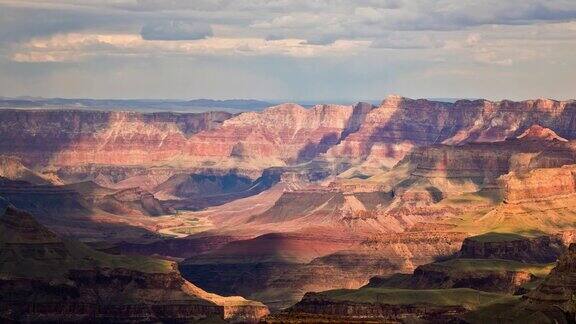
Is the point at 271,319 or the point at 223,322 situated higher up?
the point at 271,319

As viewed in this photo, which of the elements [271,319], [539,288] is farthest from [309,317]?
[539,288]

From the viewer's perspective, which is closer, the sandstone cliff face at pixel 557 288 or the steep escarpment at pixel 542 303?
the steep escarpment at pixel 542 303

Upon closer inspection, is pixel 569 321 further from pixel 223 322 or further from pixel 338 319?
pixel 223 322

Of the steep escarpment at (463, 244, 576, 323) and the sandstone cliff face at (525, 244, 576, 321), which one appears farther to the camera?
the sandstone cliff face at (525, 244, 576, 321)

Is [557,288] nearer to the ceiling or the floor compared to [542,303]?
nearer to the ceiling

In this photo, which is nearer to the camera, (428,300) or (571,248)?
(571,248)

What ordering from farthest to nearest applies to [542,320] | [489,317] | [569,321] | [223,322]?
[223,322]
[489,317]
[542,320]
[569,321]

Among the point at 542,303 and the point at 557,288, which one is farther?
the point at 557,288

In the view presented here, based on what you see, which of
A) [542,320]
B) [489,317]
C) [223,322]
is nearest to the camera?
[542,320]

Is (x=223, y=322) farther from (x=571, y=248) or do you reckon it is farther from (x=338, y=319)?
(x=338, y=319)
